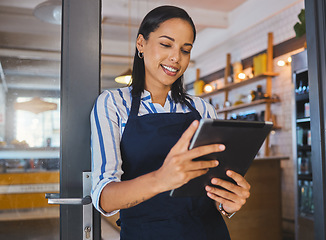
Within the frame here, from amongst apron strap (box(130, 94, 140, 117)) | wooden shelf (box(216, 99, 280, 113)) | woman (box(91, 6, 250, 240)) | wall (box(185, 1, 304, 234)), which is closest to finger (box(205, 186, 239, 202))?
woman (box(91, 6, 250, 240))

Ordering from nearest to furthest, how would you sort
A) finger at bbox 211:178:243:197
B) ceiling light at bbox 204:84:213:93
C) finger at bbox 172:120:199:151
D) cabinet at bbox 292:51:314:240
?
finger at bbox 172:120:199:151 → finger at bbox 211:178:243:197 → cabinet at bbox 292:51:314:240 → ceiling light at bbox 204:84:213:93

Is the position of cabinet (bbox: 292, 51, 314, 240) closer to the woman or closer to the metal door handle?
the woman

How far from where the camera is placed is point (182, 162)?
884mm

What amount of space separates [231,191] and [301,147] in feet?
10.5

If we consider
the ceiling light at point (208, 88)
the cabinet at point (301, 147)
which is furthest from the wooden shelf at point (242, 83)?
the cabinet at point (301, 147)

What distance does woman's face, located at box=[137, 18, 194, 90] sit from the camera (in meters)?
1.23

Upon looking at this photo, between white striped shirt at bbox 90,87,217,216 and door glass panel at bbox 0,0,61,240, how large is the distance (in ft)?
0.67

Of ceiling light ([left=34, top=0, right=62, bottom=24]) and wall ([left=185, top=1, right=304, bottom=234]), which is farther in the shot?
wall ([left=185, top=1, right=304, bottom=234])

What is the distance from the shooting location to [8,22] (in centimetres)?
124

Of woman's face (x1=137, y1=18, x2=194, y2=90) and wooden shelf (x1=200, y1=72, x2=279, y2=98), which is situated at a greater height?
wooden shelf (x1=200, y1=72, x2=279, y2=98)

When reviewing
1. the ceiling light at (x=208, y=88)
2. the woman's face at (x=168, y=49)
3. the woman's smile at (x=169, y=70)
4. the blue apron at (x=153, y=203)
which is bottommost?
the blue apron at (x=153, y=203)

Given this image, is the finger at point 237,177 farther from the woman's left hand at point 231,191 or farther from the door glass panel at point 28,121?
the door glass panel at point 28,121

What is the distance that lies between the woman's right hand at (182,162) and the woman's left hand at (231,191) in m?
0.17

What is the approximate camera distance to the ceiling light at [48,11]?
1.27 metres
